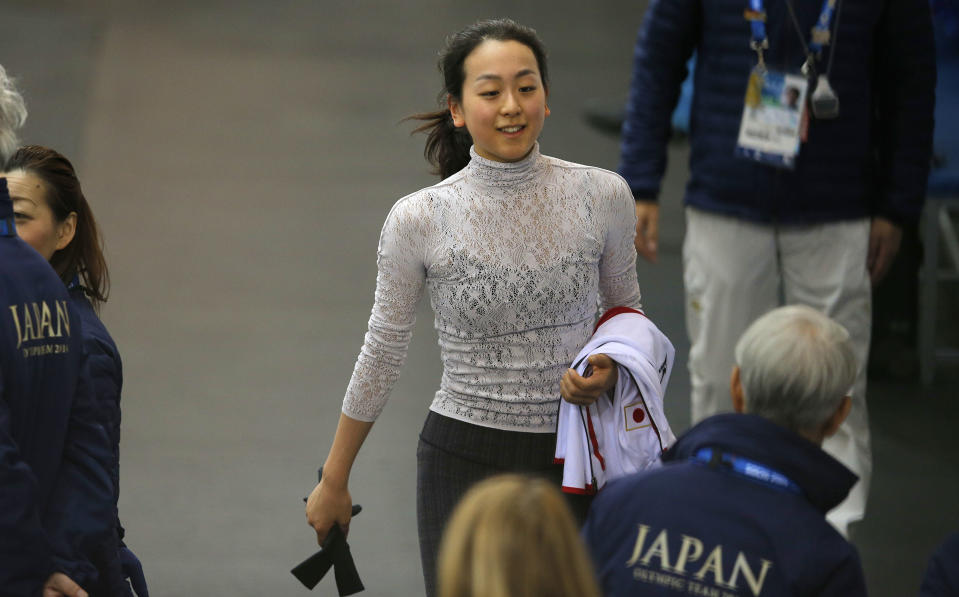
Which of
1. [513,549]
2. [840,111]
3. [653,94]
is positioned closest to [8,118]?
[513,549]

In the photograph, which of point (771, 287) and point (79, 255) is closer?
point (79, 255)

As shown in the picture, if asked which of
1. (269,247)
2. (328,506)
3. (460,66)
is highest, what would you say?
(460,66)

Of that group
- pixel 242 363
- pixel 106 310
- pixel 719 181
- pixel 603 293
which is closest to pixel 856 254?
pixel 719 181

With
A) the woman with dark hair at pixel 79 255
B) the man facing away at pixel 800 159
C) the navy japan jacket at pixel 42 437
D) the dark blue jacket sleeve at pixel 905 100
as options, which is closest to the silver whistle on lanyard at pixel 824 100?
the man facing away at pixel 800 159

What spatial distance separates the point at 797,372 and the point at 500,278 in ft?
2.40

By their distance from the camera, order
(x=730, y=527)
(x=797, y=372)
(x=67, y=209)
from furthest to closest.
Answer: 1. (x=67, y=209)
2. (x=797, y=372)
3. (x=730, y=527)

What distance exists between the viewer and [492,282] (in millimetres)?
2523

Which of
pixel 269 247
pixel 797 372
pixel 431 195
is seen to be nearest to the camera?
pixel 797 372

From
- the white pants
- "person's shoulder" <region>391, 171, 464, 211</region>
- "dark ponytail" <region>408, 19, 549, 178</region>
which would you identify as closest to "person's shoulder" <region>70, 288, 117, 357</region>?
"person's shoulder" <region>391, 171, 464, 211</region>

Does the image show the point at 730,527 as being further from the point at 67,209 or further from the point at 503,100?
the point at 67,209

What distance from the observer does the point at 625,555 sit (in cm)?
189

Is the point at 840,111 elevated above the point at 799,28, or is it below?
below

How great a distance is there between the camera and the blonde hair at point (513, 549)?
131cm

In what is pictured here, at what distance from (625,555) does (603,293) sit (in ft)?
3.02
